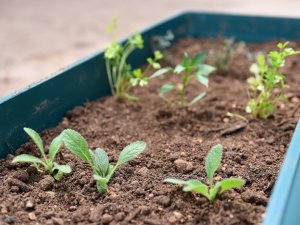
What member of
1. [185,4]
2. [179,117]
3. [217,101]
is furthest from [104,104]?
[185,4]

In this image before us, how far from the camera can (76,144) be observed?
1092 mm

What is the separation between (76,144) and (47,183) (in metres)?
0.11

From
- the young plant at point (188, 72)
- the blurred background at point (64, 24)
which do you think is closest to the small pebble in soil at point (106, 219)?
the young plant at point (188, 72)

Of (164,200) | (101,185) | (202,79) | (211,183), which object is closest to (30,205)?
(101,185)

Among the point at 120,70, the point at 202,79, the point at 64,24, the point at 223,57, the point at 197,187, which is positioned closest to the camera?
the point at 197,187

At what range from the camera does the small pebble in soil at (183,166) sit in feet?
3.76

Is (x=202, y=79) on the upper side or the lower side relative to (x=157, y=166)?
upper

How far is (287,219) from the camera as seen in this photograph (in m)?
0.84

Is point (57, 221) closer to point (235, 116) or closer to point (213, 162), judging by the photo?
point (213, 162)

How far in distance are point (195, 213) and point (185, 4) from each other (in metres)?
2.66

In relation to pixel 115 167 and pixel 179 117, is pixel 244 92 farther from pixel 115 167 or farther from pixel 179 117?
pixel 115 167

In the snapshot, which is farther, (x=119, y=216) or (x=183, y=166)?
(x=183, y=166)

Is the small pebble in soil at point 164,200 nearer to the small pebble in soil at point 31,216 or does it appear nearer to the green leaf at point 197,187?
the green leaf at point 197,187

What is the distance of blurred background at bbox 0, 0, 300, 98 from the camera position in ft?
7.61
